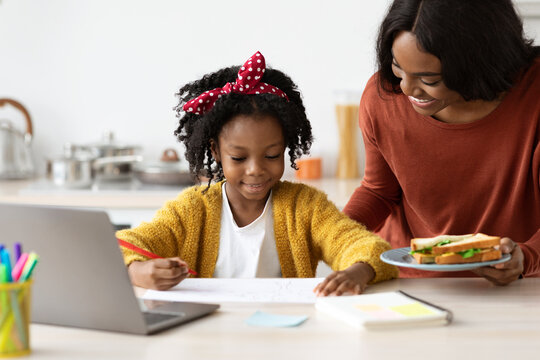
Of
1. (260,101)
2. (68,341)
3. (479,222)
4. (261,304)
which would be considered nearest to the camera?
(68,341)

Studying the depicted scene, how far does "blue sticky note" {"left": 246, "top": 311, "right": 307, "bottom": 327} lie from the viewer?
102 cm

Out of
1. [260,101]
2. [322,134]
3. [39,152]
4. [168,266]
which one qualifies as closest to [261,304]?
[168,266]

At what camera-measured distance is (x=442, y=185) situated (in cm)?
157

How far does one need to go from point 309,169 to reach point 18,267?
78.2 inches

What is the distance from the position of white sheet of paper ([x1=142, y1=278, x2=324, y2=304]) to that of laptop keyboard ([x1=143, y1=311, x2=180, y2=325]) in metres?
0.11

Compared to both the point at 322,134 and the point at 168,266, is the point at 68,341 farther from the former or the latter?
the point at 322,134

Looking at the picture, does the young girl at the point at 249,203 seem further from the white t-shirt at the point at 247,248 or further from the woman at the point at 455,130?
the woman at the point at 455,130

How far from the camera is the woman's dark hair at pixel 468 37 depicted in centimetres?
129

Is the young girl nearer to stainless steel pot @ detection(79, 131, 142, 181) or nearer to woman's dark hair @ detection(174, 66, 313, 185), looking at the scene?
woman's dark hair @ detection(174, 66, 313, 185)

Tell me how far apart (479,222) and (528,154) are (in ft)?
0.63

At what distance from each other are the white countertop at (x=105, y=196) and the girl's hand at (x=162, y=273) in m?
1.17

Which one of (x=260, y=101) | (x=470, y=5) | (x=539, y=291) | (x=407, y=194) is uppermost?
(x=470, y=5)

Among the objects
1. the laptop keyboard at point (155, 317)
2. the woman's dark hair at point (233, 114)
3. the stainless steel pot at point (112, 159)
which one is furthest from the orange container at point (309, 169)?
the laptop keyboard at point (155, 317)

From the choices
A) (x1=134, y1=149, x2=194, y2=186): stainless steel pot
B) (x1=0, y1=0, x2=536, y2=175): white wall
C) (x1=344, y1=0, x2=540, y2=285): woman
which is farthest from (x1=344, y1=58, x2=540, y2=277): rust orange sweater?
(x1=0, y1=0, x2=536, y2=175): white wall
